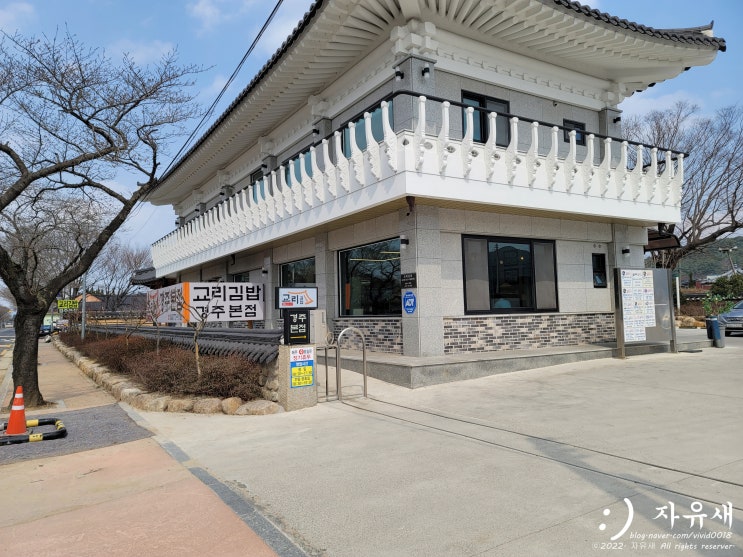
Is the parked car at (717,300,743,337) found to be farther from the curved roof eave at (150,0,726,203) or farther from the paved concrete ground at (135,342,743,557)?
the paved concrete ground at (135,342,743,557)

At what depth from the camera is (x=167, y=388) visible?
900 cm

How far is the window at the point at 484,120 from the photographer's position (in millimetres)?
11906

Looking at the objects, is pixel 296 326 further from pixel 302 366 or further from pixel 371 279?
pixel 371 279

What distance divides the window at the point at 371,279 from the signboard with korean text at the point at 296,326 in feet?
11.7

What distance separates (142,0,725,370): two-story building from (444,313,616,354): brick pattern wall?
37 mm

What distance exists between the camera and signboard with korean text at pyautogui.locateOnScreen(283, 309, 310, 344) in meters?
8.12

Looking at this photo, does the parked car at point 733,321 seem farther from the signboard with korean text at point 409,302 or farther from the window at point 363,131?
the window at point 363,131

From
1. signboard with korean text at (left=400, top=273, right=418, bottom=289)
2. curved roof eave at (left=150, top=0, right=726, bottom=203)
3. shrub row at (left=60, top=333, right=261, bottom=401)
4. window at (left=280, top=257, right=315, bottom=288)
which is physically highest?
curved roof eave at (left=150, top=0, right=726, bottom=203)

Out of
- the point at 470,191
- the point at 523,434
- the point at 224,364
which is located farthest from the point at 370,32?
the point at 523,434

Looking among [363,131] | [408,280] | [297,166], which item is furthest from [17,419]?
[297,166]

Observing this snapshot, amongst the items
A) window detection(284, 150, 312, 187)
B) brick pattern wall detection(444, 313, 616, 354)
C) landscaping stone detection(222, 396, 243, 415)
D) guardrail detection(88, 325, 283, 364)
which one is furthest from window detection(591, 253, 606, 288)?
landscaping stone detection(222, 396, 243, 415)

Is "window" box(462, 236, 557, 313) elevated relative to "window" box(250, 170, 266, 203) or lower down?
lower down

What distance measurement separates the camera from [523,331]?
12.0 meters

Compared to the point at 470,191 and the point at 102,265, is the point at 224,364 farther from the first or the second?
the point at 102,265
